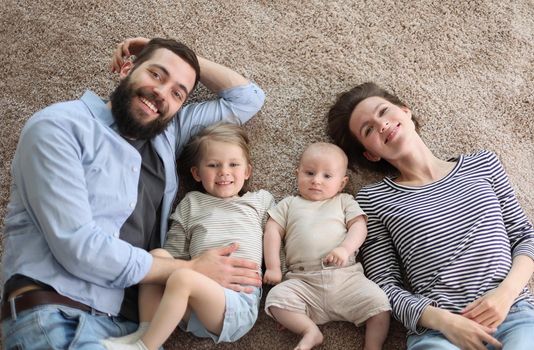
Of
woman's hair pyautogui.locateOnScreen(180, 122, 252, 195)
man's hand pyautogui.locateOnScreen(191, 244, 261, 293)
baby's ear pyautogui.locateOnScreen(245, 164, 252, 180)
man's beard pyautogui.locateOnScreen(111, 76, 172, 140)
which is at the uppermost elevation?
man's beard pyautogui.locateOnScreen(111, 76, 172, 140)

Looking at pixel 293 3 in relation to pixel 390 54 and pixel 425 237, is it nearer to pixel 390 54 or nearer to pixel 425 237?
pixel 390 54

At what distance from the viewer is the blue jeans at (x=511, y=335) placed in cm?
142

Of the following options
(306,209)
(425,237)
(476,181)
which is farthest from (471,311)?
(306,209)

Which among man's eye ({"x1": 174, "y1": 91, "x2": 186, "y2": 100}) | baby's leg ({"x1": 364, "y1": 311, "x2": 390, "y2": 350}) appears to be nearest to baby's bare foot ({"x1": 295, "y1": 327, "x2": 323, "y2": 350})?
baby's leg ({"x1": 364, "y1": 311, "x2": 390, "y2": 350})

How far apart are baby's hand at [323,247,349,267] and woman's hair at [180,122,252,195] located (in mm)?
422

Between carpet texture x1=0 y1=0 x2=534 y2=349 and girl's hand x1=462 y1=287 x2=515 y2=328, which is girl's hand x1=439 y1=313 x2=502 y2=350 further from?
carpet texture x1=0 y1=0 x2=534 y2=349

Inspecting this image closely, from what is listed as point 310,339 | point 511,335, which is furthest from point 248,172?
point 511,335

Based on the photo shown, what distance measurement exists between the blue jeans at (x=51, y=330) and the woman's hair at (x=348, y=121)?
1005 millimetres

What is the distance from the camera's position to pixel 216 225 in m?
1.66

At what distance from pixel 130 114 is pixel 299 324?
0.79 metres

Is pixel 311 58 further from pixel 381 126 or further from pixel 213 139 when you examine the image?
pixel 213 139

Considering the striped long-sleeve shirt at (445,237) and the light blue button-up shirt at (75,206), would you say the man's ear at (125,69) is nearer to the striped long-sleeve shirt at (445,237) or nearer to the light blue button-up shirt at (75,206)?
the light blue button-up shirt at (75,206)

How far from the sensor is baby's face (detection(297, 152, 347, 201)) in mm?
1716

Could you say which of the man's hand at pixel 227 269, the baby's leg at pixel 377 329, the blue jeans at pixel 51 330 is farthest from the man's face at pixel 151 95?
the baby's leg at pixel 377 329
